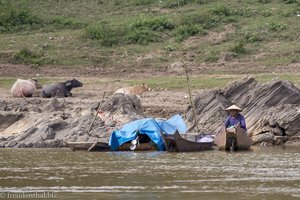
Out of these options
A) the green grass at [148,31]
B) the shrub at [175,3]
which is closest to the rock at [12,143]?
the green grass at [148,31]

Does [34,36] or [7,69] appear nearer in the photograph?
[7,69]

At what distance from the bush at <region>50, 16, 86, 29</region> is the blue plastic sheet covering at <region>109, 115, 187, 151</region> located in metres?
15.1

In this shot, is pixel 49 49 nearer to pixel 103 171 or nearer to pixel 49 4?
pixel 49 4

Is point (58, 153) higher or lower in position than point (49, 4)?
lower

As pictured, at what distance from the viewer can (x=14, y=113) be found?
2545 cm

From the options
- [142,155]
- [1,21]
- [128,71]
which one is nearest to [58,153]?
[142,155]

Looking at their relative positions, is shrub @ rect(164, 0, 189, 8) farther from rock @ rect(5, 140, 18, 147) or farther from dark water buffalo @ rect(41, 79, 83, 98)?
rock @ rect(5, 140, 18, 147)

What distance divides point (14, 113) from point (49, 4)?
597 inches

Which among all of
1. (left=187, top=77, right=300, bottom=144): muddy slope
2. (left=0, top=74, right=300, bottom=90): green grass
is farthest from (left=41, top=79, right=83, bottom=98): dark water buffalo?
(left=187, top=77, right=300, bottom=144): muddy slope

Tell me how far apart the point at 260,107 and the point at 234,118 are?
6.05 ft

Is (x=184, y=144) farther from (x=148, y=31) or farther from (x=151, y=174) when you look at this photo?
(x=148, y=31)

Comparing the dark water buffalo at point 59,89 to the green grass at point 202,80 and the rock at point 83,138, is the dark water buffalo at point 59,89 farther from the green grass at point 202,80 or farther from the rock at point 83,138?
the rock at point 83,138

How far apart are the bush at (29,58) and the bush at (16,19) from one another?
3242 mm

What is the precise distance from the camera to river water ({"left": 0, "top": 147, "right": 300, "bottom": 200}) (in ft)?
47.8
